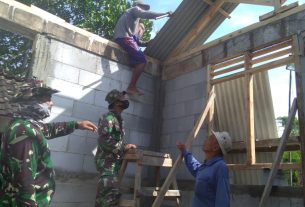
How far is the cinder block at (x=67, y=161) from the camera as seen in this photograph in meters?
4.29

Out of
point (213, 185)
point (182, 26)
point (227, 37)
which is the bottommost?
point (213, 185)

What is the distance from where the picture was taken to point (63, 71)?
4.58m

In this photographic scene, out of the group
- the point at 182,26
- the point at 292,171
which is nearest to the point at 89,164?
the point at 182,26

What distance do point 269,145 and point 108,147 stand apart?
2154mm

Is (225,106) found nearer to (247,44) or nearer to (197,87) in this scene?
(197,87)

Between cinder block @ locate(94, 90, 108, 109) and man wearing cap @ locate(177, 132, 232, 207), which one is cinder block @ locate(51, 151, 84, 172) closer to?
cinder block @ locate(94, 90, 108, 109)

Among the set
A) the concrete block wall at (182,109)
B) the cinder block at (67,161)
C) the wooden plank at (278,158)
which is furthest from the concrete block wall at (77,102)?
the wooden plank at (278,158)

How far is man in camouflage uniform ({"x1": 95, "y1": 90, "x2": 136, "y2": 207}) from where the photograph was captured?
12.2ft

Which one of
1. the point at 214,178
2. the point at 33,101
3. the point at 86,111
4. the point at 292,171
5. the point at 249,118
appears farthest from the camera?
the point at 292,171

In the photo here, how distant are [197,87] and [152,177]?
1.71 metres

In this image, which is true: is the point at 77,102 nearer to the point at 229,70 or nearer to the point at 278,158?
the point at 229,70

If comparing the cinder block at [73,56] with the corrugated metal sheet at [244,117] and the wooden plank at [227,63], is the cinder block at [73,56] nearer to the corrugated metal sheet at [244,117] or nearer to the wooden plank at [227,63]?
the wooden plank at [227,63]

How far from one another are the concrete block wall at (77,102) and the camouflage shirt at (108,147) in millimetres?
738

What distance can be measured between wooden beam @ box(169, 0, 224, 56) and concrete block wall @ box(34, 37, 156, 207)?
1239 mm
